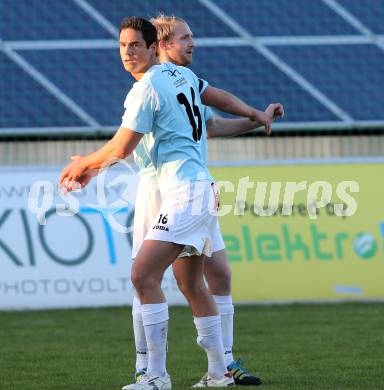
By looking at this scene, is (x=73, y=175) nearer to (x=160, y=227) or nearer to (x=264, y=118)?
(x=160, y=227)

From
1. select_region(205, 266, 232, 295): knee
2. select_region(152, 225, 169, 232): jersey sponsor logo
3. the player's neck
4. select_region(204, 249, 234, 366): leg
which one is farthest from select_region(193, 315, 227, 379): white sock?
the player's neck

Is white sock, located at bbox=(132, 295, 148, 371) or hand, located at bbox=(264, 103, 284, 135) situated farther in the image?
hand, located at bbox=(264, 103, 284, 135)

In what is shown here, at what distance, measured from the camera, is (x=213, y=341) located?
5.87 meters

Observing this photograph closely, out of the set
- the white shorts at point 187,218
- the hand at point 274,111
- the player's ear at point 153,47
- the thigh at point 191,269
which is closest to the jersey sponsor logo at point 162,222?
the white shorts at point 187,218

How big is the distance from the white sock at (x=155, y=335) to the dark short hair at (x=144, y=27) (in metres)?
1.32

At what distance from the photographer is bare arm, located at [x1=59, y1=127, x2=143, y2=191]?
18.0ft

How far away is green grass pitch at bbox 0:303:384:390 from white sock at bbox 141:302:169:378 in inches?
11.3

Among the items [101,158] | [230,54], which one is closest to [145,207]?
[101,158]

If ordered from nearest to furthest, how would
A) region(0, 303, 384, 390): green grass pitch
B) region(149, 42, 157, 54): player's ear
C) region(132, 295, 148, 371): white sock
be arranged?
1. region(149, 42, 157, 54): player's ear
2. region(132, 295, 148, 371): white sock
3. region(0, 303, 384, 390): green grass pitch

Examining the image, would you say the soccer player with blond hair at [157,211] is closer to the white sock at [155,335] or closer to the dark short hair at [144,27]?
the white sock at [155,335]

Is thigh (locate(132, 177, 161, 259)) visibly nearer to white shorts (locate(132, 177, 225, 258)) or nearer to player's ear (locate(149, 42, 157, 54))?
white shorts (locate(132, 177, 225, 258))

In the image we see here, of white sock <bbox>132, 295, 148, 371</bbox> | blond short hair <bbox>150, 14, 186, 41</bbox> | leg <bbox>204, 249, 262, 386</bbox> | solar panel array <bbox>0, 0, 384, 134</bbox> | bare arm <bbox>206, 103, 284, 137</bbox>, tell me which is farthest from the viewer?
solar panel array <bbox>0, 0, 384, 134</bbox>

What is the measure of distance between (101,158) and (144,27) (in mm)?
696

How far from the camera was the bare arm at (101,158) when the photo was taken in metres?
5.47
